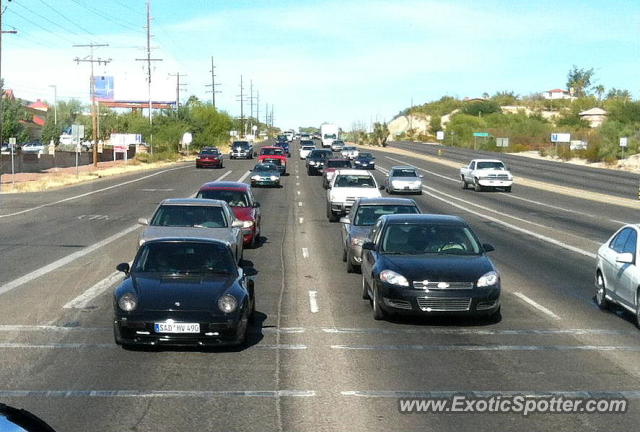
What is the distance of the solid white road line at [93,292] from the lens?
14.1m

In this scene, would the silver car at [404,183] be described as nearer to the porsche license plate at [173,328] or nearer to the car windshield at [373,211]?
the car windshield at [373,211]

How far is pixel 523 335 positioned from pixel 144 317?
4997 mm

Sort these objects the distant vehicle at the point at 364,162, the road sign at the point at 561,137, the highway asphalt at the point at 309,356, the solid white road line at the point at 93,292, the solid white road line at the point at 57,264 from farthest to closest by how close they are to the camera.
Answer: the road sign at the point at 561,137 < the distant vehicle at the point at 364,162 < the solid white road line at the point at 57,264 < the solid white road line at the point at 93,292 < the highway asphalt at the point at 309,356

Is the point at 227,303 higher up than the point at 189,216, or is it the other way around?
the point at 189,216

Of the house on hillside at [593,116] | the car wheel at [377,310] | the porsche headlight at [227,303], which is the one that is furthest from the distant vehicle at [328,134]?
the porsche headlight at [227,303]

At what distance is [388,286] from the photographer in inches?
496

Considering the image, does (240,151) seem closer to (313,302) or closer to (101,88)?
(101,88)

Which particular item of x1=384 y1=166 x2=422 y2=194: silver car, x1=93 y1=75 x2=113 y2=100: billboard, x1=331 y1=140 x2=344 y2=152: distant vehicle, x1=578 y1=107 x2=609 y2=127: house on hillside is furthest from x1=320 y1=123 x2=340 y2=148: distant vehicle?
x1=578 y1=107 x2=609 y2=127: house on hillside

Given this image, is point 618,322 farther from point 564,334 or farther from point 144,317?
point 144,317

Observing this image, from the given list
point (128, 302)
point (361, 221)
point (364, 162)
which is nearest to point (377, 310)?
point (128, 302)

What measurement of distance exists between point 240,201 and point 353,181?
35.3 feet

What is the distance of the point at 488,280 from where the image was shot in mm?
12555

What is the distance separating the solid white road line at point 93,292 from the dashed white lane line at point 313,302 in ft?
11.4

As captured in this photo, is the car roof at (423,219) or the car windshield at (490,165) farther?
the car windshield at (490,165)
